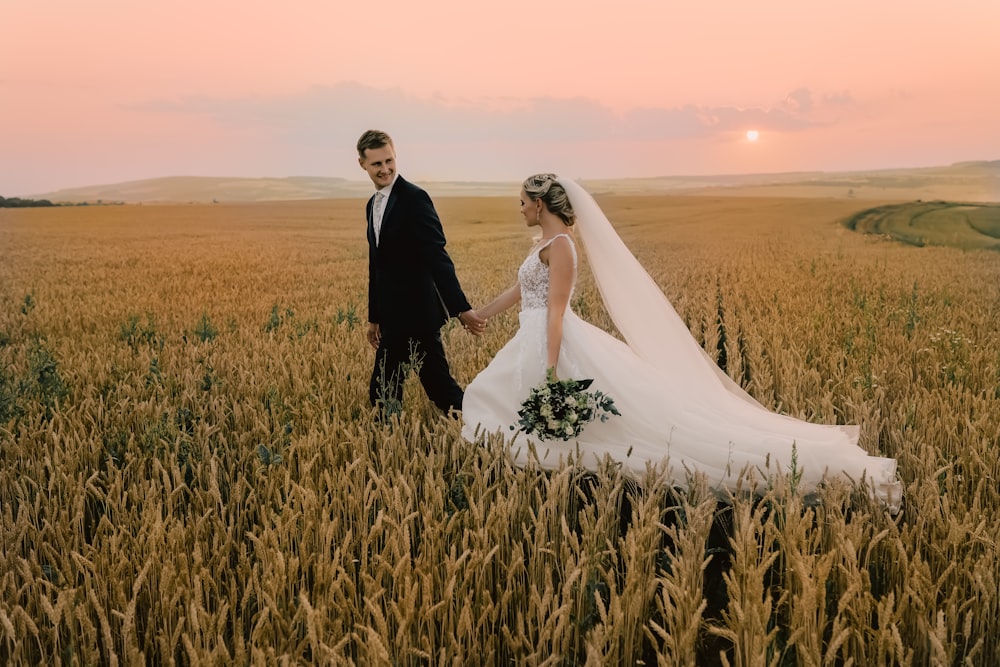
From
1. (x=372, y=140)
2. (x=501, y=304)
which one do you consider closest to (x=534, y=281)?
(x=501, y=304)

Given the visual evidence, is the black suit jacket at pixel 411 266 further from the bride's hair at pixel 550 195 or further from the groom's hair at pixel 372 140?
the bride's hair at pixel 550 195

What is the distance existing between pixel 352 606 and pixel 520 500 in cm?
113

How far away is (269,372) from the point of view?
646 centimetres

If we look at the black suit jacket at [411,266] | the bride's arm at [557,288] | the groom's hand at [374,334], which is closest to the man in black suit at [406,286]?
the black suit jacket at [411,266]

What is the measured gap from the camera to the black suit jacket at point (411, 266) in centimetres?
502

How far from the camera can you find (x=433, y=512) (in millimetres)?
3383

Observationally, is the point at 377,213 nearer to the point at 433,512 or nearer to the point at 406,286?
the point at 406,286

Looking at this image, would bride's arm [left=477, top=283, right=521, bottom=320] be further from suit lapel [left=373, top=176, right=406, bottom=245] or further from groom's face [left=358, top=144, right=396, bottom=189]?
groom's face [left=358, top=144, right=396, bottom=189]

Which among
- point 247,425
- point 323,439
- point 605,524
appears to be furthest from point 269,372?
point 605,524

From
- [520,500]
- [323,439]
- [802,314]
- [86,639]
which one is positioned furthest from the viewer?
[802,314]

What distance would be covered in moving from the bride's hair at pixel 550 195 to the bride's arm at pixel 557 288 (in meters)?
0.17

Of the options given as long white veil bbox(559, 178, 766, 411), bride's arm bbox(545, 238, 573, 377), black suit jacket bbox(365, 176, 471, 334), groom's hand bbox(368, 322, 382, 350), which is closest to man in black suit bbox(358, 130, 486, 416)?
black suit jacket bbox(365, 176, 471, 334)

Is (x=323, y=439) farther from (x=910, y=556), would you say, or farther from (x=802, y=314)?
(x=802, y=314)

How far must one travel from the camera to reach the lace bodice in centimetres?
464
